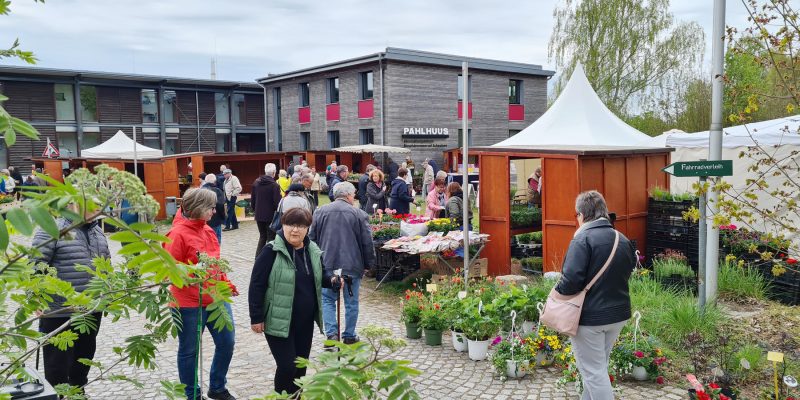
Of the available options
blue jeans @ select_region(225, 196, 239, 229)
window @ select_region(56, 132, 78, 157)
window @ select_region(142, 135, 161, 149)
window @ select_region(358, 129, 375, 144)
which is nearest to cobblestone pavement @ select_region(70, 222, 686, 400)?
blue jeans @ select_region(225, 196, 239, 229)

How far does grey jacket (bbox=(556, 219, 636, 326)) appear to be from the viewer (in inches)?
182

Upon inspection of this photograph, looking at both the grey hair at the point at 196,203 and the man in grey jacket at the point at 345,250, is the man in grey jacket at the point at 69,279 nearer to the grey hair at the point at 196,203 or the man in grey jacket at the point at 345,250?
the grey hair at the point at 196,203

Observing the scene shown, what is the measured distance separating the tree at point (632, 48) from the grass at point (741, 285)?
22.7 meters

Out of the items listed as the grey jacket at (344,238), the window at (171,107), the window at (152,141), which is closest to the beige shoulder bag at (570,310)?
the grey jacket at (344,238)

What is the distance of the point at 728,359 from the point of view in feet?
19.2

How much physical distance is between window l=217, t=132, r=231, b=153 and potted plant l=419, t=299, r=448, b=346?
37280mm

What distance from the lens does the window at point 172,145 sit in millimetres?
39688

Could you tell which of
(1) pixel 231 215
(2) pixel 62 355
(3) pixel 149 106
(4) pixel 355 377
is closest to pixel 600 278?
(4) pixel 355 377

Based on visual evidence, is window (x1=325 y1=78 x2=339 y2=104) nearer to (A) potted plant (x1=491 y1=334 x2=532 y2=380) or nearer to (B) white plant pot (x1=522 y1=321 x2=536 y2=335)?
(B) white plant pot (x1=522 y1=321 x2=536 y2=335)

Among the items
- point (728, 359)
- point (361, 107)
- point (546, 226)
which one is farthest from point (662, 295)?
point (361, 107)

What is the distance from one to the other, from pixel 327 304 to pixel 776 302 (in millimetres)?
5993

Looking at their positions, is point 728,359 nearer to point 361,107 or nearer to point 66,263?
point 66,263

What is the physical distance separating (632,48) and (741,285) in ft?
79.0

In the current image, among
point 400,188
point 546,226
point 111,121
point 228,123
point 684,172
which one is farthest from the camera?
point 228,123
